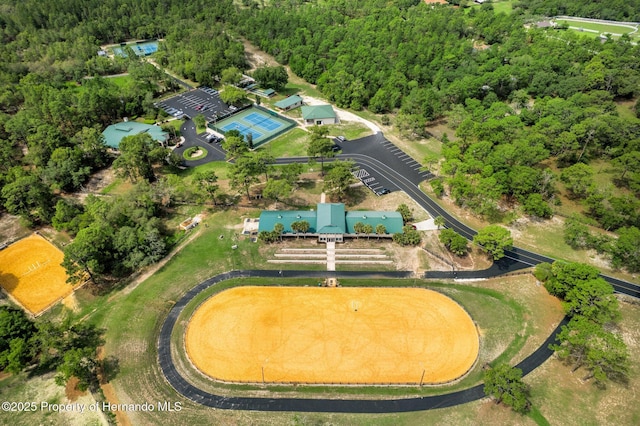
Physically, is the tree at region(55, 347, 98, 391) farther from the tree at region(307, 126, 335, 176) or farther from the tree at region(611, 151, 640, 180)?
the tree at region(611, 151, 640, 180)

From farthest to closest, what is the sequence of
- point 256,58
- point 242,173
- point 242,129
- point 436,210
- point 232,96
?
point 256,58
point 232,96
point 242,129
point 436,210
point 242,173

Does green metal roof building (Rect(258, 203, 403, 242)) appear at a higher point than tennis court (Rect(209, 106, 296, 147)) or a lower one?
lower

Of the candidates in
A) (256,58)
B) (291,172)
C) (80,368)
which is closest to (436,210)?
(291,172)

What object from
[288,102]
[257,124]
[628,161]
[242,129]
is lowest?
[242,129]

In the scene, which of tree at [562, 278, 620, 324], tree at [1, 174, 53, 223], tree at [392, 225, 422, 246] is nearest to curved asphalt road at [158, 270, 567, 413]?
tree at [562, 278, 620, 324]

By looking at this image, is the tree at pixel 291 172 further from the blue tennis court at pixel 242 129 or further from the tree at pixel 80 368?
the tree at pixel 80 368

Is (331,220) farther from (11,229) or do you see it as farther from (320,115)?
(11,229)

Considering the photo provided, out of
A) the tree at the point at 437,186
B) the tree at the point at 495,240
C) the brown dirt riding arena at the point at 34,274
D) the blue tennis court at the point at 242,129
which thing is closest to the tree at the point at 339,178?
the tree at the point at 437,186
